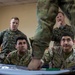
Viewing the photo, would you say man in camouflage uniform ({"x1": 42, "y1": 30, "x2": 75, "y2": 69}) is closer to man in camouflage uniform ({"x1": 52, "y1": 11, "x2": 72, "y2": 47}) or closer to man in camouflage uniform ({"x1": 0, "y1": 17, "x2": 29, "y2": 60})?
man in camouflage uniform ({"x1": 52, "y1": 11, "x2": 72, "y2": 47})

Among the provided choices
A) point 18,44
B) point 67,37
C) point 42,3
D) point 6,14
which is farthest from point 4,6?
point 42,3

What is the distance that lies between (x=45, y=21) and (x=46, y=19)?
11 millimetres

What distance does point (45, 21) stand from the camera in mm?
1099

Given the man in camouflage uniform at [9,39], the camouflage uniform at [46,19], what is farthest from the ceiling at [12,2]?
the camouflage uniform at [46,19]

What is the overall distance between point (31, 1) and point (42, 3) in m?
3.48

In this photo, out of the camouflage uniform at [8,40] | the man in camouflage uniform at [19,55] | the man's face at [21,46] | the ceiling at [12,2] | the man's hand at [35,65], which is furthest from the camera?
the ceiling at [12,2]

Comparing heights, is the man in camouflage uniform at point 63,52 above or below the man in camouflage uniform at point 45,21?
below

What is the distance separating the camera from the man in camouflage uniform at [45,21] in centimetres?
107

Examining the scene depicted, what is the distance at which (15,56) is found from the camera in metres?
1.99

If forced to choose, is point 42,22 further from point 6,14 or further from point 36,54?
point 6,14

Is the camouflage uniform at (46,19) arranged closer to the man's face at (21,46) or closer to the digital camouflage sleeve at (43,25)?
→ the digital camouflage sleeve at (43,25)

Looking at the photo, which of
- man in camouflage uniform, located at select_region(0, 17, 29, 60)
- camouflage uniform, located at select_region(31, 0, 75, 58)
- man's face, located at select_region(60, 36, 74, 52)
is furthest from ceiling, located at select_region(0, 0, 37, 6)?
camouflage uniform, located at select_region(31, 0, 75, 58)

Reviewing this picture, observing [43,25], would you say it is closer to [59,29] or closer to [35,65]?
[35,65]

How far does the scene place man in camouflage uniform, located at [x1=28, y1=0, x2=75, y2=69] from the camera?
107cm
